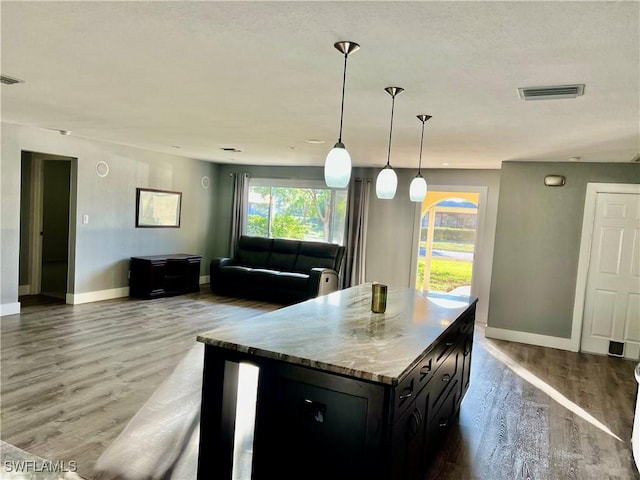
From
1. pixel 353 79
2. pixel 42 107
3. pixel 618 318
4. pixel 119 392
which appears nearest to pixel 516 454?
pixel 353 79

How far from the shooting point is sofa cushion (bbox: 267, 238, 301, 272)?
7711 millimetres

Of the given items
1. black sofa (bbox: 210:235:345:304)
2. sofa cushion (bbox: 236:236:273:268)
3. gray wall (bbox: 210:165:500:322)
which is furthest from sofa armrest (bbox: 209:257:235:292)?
gray wall (bbox: 210:165:500:322)

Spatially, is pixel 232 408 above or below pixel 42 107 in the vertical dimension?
below

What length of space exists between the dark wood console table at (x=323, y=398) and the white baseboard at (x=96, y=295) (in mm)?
4815

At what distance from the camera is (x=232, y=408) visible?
2.06 meters

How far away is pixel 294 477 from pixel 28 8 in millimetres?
2322

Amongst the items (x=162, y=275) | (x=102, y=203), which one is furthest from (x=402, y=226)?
(x=102, y=203)

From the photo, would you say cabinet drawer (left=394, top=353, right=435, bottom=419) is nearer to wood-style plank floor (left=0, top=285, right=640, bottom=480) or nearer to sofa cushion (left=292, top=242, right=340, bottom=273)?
wood-style plank floor (left=0, top=285, right=640, bottom=480)

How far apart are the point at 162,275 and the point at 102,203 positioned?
140 centimetres

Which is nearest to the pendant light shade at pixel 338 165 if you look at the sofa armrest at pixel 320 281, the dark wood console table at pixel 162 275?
the sofa armrest at pixel 320 281

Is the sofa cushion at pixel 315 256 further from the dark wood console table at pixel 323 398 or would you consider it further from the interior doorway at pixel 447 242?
the dark wood console table at pixel 323 398

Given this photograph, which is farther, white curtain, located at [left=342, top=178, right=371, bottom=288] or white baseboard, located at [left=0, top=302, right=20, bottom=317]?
white curtain, located at [left=342, top=178, right=371, bottom=288]

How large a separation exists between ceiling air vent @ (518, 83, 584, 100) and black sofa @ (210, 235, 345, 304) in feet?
14.7

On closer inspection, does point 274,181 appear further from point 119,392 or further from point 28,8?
point 28,8
